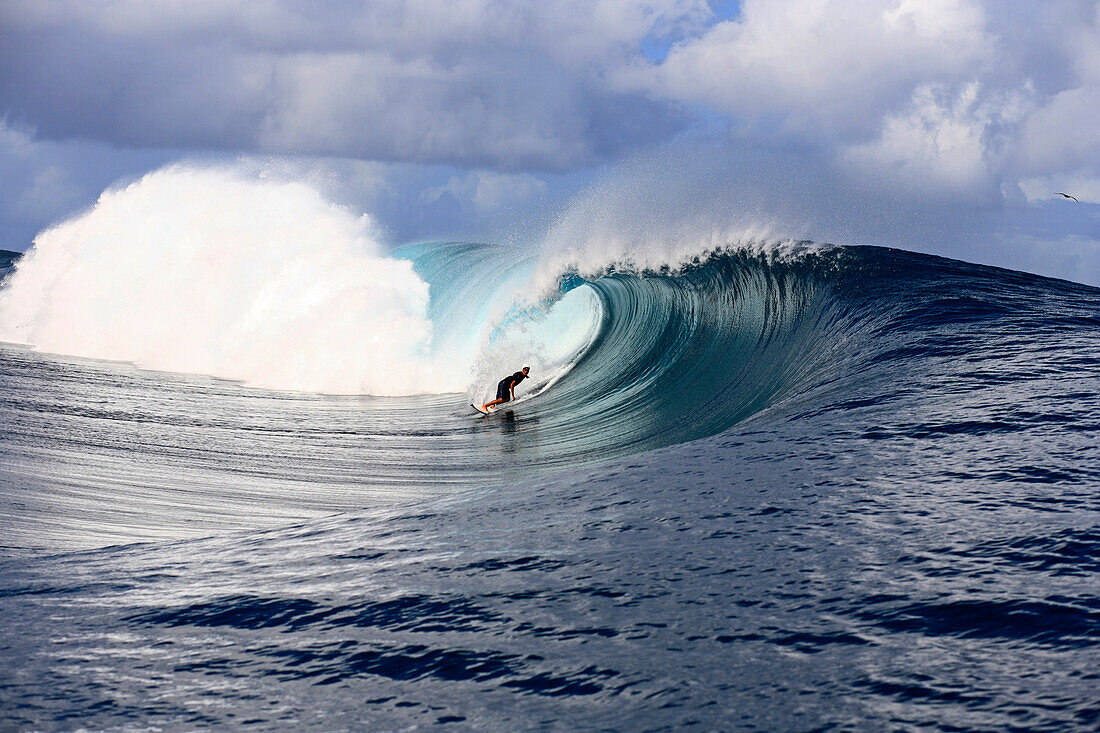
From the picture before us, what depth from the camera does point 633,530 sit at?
4297mm

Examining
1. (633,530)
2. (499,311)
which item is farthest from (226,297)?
(633,530)

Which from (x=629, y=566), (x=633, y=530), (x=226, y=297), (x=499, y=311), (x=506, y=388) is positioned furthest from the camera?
(x=226, y=297)

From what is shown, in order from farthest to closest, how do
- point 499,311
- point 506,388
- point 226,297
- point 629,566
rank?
point 226,297 < point 499,311 < point 506,388 < point 629,566

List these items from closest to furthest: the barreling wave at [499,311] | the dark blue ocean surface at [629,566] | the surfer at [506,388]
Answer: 1. the dark blue ocean surface at [629,566]
2. the barreling wave at [499,311]
3. the surfer at [506,388]

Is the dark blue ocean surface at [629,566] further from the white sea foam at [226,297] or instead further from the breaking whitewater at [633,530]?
the white sea foam at [226,297]

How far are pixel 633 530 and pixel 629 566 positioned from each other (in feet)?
1.75

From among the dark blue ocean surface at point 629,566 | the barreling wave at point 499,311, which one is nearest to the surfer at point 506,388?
the barreling wave at point 499,311

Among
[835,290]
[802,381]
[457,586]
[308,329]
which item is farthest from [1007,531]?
[308,329]

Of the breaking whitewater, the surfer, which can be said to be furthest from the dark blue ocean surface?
the surfer

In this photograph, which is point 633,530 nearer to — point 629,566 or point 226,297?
point 629,566

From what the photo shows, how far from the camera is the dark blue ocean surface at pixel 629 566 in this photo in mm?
2660

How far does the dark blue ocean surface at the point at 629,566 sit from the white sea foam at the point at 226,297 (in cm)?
629

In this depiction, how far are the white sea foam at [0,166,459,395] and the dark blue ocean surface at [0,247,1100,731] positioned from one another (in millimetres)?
6292

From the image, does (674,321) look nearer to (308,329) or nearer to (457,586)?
(308,329)
